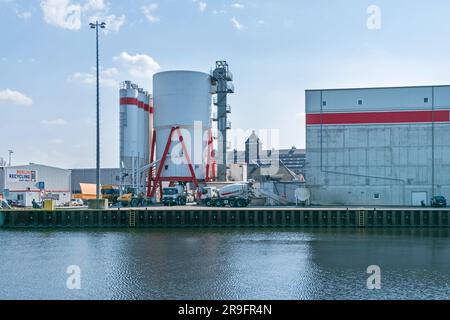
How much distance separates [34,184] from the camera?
60.9 metres

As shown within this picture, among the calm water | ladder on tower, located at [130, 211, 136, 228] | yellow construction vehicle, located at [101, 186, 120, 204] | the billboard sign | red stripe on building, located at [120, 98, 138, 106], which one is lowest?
the calm water

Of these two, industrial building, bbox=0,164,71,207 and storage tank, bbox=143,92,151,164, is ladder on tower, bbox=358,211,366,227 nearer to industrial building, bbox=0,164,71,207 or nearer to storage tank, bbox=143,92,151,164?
storage tank, bbox=143,92,151,164

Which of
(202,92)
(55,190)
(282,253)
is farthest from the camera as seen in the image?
(55,190)

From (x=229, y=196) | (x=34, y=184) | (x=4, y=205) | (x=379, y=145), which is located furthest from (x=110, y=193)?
(x=379, y=145)

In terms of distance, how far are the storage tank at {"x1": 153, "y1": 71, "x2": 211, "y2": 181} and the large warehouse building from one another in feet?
39.3

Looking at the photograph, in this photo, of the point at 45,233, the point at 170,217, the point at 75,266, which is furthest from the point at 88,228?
the point at 75,266

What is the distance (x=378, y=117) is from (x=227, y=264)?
33374 millimetres

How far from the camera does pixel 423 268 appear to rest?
76.8 feet

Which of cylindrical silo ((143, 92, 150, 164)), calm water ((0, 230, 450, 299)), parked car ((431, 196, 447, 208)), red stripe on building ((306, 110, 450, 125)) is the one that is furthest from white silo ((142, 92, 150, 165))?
parked car ((431, 196, 447, 208))

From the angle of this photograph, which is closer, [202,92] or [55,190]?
[202,92]

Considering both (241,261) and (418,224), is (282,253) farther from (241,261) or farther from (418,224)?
(418,224)

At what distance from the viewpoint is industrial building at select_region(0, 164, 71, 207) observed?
184ft

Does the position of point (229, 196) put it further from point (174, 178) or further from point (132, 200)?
point (132, 200)

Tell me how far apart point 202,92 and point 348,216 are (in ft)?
76.8
